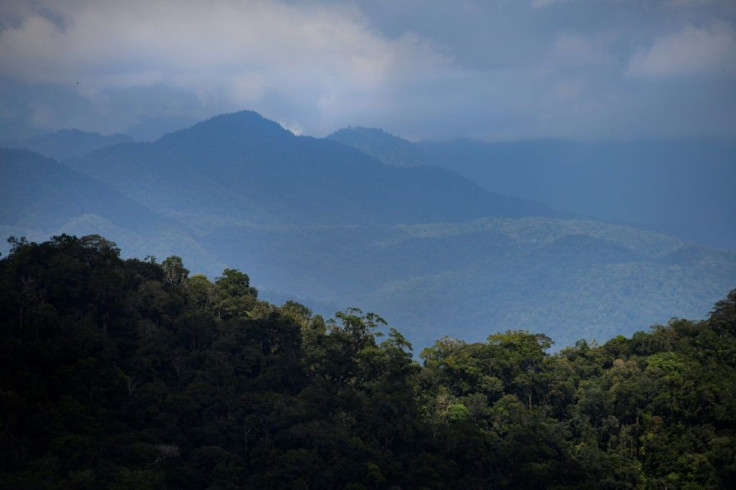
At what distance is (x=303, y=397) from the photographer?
50031 millimetres

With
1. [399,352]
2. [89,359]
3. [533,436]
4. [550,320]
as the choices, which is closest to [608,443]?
[533,436]

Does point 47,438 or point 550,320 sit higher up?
point 550,320

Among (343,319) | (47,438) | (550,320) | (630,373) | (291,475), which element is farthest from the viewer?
(550,320)

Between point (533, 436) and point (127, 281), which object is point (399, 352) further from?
point (127, 281)

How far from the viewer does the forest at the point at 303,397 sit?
43031 millimetres

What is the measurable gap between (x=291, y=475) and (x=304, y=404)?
560 cm

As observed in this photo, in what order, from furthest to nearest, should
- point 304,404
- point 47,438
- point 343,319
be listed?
point 343,319, point 304,404, point 47,438

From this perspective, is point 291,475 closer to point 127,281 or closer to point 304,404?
point 304,404

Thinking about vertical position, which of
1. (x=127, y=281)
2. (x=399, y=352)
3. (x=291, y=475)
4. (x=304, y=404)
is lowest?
(x=291, y=475)

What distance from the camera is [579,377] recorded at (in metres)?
55.9

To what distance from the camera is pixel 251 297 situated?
60.2 m

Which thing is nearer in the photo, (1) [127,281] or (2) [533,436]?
(2) [533,436]

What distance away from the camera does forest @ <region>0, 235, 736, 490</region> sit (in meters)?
43.0

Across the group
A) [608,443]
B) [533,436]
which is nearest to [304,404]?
[533,436]
